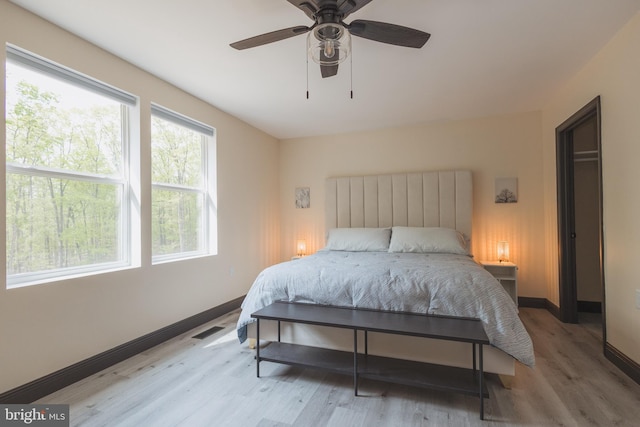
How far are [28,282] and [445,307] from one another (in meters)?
2.76

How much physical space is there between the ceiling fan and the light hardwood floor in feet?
7.01

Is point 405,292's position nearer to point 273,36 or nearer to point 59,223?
point 273,36

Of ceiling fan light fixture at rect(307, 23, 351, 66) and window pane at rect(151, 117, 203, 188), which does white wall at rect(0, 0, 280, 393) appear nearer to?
window pane at rect(151, 117, 203, 188)

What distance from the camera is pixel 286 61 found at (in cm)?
261

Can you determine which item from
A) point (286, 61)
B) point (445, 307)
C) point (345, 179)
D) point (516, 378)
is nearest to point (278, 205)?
point (345, 179)

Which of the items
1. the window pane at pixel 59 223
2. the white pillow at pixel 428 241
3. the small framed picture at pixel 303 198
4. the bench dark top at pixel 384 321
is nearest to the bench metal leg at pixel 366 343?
the bench dark top at pixel 384 321

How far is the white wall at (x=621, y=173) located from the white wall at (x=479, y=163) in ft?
4.06

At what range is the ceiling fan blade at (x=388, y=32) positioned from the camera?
5.74ft

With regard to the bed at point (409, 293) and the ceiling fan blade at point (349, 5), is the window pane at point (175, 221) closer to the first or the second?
the bed at point (409, 293)

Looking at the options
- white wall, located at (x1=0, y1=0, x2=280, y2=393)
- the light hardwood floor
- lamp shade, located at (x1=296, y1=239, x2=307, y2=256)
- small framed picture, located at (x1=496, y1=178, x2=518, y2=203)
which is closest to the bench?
the light hardwood floor

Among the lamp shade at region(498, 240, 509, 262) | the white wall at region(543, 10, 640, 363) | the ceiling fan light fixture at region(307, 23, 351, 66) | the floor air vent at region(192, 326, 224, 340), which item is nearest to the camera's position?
the ceiling fan light fixture at region(307, 23, 351, 66)

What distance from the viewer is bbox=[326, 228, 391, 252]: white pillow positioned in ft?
12.8

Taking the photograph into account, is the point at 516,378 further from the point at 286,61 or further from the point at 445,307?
the point at 286,61

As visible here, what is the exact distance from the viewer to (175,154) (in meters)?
3.26
